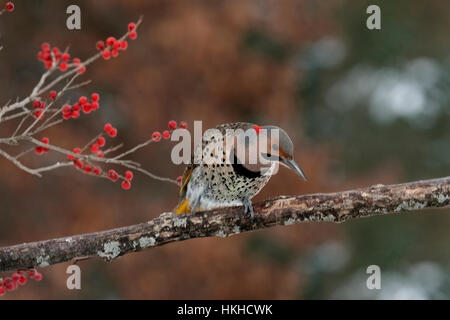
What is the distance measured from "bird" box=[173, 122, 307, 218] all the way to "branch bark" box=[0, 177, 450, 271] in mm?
139

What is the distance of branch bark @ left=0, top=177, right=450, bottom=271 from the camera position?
3.71 metres

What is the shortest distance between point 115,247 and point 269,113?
402 centimetres

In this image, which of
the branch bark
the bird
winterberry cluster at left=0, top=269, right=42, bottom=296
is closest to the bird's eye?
the bird

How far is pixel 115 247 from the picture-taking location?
12.3 feet

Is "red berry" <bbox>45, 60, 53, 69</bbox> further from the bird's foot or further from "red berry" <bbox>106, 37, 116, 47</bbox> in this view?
the bird's foot

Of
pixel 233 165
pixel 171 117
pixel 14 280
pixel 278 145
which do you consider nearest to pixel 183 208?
pixel 233 165

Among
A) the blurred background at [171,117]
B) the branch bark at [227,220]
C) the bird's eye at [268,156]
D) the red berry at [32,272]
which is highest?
the blurred background at [171,117]

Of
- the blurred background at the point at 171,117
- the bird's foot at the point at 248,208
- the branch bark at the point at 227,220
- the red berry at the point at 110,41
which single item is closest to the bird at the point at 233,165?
the bird's foot at the point at 248,208

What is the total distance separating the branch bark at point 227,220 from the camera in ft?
12.2

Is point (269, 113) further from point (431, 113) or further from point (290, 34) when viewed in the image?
point (431, 113)

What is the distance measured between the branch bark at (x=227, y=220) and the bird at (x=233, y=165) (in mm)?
139

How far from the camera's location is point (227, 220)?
3.96m

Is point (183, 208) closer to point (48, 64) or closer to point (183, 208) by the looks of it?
point (183, 208)

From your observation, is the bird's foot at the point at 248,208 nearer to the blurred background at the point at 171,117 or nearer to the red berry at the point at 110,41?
the red berry at the point at 110,41
